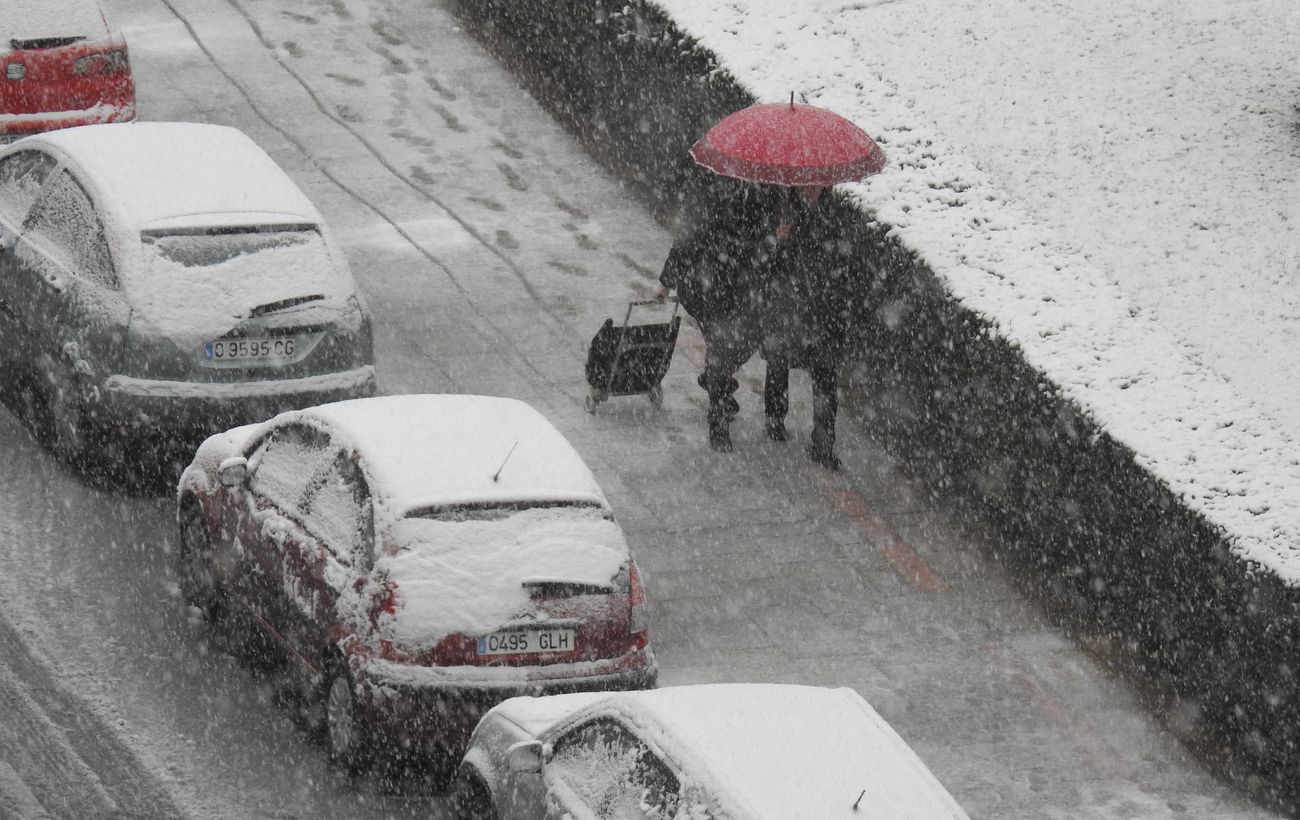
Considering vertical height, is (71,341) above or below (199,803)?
above

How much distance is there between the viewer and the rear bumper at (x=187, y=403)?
33.4ft

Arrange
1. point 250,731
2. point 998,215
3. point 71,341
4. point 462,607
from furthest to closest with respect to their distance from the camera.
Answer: point 998,215, point 71,341, point 250,731, point 462,607

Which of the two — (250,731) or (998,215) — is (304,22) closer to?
(998,215)

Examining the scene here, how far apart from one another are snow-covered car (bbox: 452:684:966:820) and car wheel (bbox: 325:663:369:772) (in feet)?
2.51

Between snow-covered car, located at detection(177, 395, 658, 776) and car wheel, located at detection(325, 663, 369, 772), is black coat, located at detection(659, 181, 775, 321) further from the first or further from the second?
car wheel, located at detection(325, 663, 369, 772)

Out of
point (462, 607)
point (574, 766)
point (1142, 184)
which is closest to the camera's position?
point (574, 766)

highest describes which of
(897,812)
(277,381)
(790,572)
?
(897,812)

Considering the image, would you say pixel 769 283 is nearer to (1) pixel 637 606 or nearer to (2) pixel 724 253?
(2) pixel 724 253

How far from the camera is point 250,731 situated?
27.9 feet

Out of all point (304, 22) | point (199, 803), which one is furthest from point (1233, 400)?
point (304, 22)

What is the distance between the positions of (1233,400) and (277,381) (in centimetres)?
536

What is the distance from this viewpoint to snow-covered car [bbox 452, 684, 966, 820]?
6.04 meters

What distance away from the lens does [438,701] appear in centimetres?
779

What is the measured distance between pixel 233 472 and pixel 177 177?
9.07 feet
